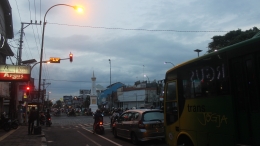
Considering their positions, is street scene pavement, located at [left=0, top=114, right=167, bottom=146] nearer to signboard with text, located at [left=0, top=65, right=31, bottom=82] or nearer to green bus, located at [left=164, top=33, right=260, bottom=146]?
signboard with text, located at [left=0, top=65, right=31, bottom=82]

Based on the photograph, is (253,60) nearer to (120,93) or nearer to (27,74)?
(27,74)

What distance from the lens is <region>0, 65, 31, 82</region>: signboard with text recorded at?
71.1 ft

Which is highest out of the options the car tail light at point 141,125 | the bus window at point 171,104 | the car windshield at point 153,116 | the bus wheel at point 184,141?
the bus window at point 171,104

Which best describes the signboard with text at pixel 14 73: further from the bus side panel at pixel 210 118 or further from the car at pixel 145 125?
the bus side panel at pixel 210 118

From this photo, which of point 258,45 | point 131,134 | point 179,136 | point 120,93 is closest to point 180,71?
point 179,136

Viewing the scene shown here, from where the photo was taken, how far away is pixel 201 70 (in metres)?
7.52

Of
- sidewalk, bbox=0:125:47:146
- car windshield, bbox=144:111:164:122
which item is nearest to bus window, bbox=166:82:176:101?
car windshield, bbox=144:111:164:122

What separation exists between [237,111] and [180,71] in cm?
282

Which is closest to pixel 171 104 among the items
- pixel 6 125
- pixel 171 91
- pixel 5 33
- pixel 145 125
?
pixel 171 91

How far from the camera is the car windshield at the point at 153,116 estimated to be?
42.0ft

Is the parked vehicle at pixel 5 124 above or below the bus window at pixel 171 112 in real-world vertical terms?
below

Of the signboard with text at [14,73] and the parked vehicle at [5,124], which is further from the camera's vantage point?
the signboard with text at [14,73]

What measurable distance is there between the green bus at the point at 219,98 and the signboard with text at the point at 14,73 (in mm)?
16897

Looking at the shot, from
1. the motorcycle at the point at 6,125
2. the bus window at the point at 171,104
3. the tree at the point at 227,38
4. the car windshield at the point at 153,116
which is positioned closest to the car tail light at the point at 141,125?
the car windshield at the point at 153,116
